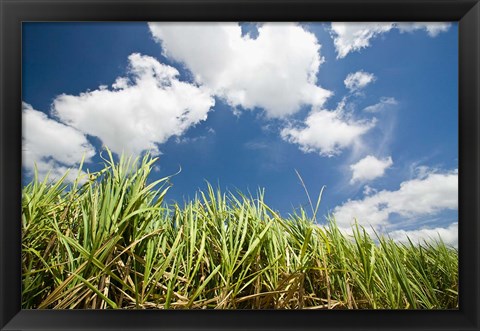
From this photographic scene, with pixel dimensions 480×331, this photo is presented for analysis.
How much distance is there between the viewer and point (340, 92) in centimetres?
129

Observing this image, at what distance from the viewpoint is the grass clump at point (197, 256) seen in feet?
4.00

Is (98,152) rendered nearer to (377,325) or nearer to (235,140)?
(235,140)

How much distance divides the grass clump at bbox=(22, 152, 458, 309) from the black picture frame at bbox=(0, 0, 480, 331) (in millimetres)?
32

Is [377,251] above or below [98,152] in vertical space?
below

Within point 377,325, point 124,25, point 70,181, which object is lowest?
point 377,325

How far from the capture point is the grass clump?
122 cm

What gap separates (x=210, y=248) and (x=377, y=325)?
0.54 m

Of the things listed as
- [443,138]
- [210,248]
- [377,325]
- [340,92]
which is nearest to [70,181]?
[210,248]

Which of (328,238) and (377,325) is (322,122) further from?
(377,325)

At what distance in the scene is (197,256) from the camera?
4.08 ft

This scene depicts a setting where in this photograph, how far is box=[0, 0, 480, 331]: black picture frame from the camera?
1.22 m
